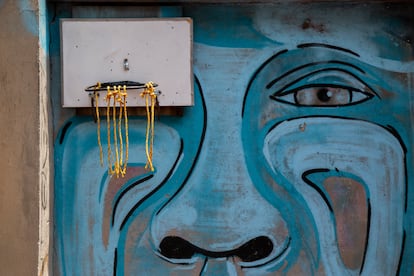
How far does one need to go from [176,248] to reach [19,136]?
111 cm

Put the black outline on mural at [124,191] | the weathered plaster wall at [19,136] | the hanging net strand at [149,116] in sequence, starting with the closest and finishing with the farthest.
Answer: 1. the weathered plaster wall at [19,136]
2. the hanging net strand at [149,116]
3. the black outline on mural at [124,191]

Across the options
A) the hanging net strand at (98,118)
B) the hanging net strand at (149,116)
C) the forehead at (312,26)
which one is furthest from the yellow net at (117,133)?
the forehead at (312,26)

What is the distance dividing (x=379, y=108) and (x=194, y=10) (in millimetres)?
1220

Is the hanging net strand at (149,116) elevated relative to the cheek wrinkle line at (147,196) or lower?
elevated

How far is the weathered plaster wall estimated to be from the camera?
3363mm

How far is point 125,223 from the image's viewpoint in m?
3.84

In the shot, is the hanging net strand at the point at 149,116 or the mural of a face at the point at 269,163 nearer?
the hanging net strand at the point at 149,116

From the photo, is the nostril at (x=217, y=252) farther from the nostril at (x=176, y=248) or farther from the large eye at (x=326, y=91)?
the large eye at (x=326, y=91)

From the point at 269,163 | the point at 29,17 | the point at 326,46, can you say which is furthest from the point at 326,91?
the point at 29,17

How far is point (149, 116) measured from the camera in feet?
12.4

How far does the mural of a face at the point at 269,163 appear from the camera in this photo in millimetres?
3838

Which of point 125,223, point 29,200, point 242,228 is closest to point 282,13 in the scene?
point 242,228

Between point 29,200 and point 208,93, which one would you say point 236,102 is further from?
point 29,200

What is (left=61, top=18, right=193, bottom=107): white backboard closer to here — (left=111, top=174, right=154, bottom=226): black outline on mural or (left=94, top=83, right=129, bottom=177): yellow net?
(left=94, top=83, right=129, bottom=177): yellow net
